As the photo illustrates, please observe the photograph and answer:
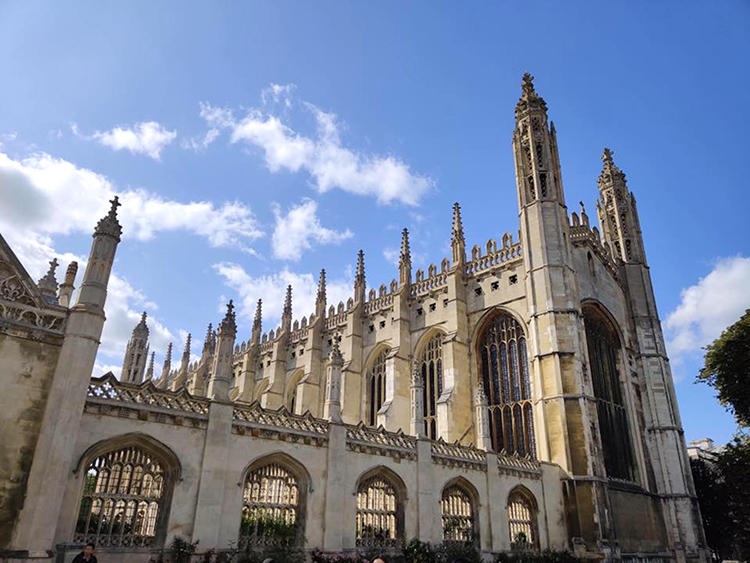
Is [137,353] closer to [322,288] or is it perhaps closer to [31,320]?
[322,288]

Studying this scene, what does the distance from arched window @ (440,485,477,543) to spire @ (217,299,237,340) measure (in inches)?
374

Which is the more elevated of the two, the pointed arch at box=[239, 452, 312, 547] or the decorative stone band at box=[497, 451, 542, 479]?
the decorative stone band at box=[497, 451, 542, 479]

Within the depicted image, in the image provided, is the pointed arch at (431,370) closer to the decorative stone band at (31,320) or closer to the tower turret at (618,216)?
the tower turret at (618,216)

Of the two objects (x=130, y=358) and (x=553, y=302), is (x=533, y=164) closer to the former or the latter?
(x=553, y=302)

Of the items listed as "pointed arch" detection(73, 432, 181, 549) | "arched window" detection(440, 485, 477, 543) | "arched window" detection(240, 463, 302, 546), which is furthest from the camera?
"arched window" detection(440, 485, 477, 543)

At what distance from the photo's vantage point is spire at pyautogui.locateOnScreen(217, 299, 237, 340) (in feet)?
48.9

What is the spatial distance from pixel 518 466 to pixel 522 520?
2.10 meters

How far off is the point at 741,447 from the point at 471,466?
1713cm

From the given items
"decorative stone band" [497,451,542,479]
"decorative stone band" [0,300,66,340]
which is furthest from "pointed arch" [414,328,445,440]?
"decorative stone band" [0,300,66,340]

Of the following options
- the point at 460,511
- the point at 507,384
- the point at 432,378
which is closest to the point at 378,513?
the point at 460,511

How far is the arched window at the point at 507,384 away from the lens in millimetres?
27984

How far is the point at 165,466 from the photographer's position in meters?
13.0

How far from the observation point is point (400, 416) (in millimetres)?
31344

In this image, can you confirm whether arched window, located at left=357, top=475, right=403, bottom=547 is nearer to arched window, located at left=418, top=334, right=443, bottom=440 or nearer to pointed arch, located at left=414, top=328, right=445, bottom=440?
pointed arch, located at left=414, top=328, right=445, bottom=440
